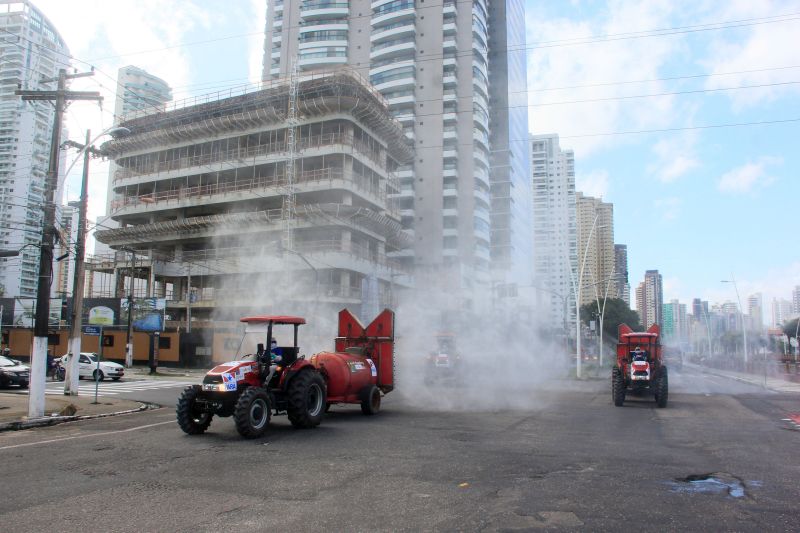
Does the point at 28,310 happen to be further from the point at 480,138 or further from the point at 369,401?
the point at 480,138

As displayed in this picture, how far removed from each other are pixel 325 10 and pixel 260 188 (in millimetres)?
46161

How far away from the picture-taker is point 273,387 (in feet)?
35.3

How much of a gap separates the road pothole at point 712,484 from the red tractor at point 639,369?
9278 millimetres

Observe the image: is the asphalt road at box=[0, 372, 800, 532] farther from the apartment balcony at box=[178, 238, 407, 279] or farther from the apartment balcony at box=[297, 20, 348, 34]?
the apartment balcony at box=[297, 20, 348, 34]

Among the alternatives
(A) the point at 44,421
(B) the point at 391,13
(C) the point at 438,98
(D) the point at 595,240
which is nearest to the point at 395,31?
(B) the point at 391,13

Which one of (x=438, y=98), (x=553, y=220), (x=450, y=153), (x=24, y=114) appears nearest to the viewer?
(x=24, y=114)

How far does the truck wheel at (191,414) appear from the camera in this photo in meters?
10.1

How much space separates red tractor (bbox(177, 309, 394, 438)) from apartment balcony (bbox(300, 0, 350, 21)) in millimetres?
77900

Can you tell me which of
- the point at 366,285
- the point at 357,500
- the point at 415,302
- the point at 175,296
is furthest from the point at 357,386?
the point at 175,296

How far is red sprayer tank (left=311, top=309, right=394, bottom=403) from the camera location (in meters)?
12.3

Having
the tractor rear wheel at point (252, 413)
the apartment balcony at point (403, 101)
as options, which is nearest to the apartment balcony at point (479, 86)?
the apartment balcony at point (403, 101)

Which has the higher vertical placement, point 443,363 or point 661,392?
point 443,363

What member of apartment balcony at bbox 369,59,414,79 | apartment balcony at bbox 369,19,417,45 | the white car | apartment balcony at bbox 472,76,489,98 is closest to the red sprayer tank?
the white car

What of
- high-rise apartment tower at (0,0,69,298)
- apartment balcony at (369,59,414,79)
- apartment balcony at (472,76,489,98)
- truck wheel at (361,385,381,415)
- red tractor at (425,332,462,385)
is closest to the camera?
truck wheel at (361,385,381,415)
